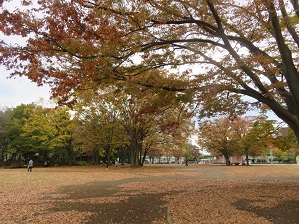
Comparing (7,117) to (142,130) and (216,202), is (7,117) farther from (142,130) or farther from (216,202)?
(216,202)

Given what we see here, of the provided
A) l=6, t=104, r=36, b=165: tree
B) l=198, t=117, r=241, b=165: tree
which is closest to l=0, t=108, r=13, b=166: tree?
l=6, t=104, r=36, b=165: tree

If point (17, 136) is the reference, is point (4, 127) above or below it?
above

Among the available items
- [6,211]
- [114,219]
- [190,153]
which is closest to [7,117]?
[6,211]

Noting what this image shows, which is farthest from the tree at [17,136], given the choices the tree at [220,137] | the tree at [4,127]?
the tree at [220,137]

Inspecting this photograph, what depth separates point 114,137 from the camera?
35250mm

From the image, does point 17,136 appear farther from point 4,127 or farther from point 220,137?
point 220,137

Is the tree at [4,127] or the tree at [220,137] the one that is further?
the tree at [220,137]

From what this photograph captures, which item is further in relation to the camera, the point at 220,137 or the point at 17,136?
the point at 220,137

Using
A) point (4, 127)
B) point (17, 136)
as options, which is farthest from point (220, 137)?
point (4, 127)

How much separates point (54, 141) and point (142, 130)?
13971 mm

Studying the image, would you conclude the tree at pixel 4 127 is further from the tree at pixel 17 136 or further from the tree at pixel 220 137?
the tree at pixel 220 137

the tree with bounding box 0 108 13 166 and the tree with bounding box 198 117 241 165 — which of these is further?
the tree with bounding box 198 117 241 165

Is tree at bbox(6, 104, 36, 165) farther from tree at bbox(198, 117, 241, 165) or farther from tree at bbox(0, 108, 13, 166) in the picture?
tree at bbox(198, 117, 241, 165)

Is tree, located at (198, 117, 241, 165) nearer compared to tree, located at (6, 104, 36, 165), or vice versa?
tree, located at (6, 104, 36, 165)
